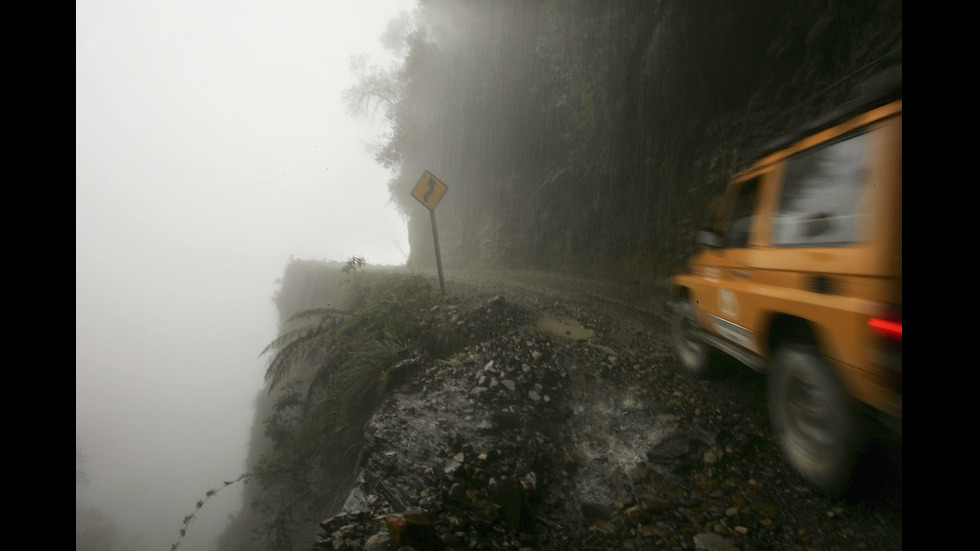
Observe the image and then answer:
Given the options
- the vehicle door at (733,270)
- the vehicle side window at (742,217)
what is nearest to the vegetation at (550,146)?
the vehicle side window at (742,217)

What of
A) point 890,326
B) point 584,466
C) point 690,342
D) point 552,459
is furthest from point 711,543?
point 690,342

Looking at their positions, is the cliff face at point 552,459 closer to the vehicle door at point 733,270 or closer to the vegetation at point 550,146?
the vegetation at point 550,146

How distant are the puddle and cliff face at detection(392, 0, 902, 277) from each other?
3325 millimetres

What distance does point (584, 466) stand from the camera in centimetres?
282

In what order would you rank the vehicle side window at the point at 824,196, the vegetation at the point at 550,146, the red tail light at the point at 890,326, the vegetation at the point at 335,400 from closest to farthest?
the red tail light at the point at 890,326
the vehicle side window at the point at 824,196
the vegetation at the point at 335,400
the vegetation at the point at 550,146

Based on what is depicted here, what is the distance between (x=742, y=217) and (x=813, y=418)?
1.64m

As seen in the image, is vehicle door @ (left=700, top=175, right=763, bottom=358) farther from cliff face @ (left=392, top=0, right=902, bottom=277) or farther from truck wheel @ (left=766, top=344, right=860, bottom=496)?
cliff face @ (left=392, top=0, right=902, bottom=277)

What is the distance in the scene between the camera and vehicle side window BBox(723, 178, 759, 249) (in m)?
2.98

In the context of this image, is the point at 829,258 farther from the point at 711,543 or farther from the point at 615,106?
the point at 615,106

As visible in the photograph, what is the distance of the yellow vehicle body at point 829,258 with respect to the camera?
163 cm

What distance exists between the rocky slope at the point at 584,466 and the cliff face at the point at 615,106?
2.52 meters

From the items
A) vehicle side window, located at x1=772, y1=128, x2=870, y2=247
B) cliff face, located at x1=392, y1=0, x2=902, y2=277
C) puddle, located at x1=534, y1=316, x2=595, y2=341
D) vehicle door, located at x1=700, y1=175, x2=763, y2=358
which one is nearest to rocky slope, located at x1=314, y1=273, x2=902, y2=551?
puddle, located at x1=534, y1=316, x2=595, y2=341
